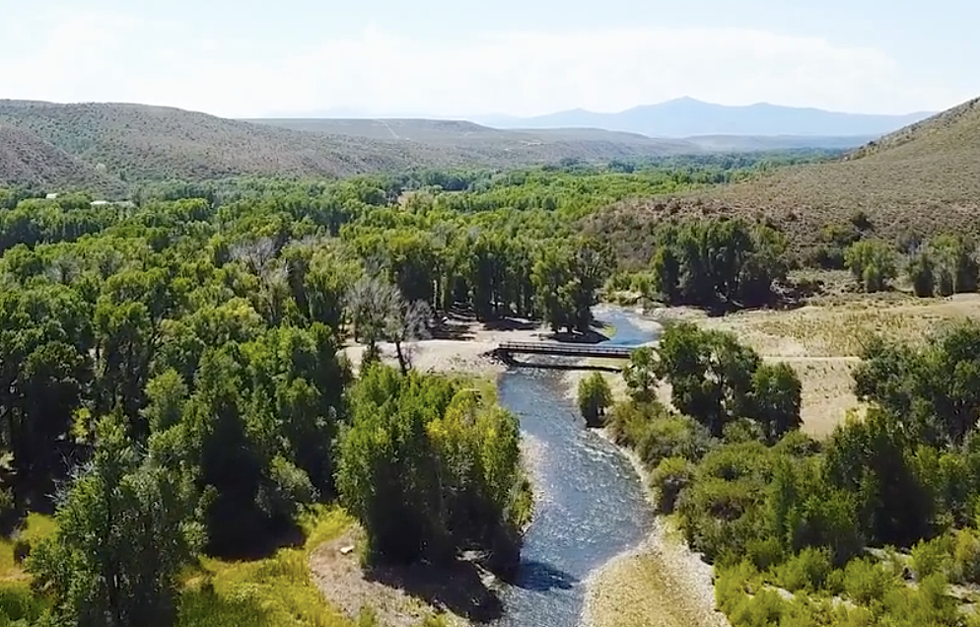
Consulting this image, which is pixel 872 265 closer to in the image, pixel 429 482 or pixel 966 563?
pixel 966 563

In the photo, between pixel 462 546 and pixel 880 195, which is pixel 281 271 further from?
pixel 880 195

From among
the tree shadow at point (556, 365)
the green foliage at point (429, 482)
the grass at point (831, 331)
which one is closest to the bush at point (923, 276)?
the grass at point (831, 331)

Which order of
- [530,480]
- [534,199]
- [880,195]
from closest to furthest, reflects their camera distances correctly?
[530,480] < [880,195] < [534,199]

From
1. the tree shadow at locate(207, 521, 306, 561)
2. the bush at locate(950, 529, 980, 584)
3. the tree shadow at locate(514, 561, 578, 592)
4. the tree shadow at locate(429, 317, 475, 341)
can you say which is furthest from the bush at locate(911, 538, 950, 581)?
the tree shadow at locate(429, 317, 475, 341)

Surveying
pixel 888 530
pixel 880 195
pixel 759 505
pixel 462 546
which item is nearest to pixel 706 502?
pixel 759 505

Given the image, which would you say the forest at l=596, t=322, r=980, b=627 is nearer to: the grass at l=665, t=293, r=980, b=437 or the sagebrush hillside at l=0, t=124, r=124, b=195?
the grass at l=665, t=293, r=980, b=437

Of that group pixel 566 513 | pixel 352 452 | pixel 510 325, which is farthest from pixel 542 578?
pixel 510 325

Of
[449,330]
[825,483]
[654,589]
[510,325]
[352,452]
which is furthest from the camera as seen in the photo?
[510,325]
